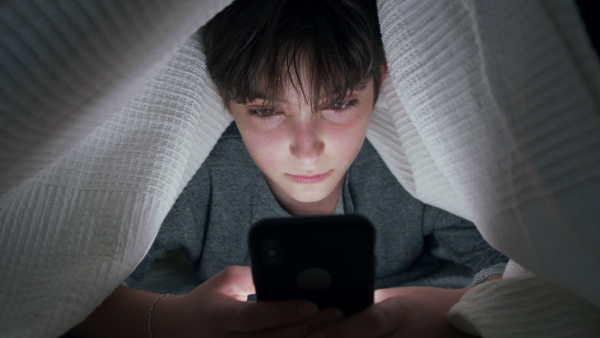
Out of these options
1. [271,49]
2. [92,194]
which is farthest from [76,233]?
[271,49]

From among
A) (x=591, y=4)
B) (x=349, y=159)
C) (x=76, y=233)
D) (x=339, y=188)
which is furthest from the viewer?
(x=339, y=188)

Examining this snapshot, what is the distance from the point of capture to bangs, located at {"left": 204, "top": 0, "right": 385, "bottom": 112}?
0.50 meters

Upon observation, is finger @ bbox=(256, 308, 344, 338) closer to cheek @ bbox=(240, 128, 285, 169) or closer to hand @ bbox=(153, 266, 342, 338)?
hand @ bbox=(153, 266, 342, 338)

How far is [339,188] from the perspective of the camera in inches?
30.4

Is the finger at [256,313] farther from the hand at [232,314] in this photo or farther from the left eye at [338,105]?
the left eye at [338,105]

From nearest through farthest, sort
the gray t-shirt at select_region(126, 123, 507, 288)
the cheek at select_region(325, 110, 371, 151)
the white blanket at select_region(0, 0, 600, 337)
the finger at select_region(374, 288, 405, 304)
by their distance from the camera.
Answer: the white blanket at select_region(0, 0, 600, 337)
the finger at select_region(374, 288, 405, 304)
the cheek at select_region(325, 110, 371, 151)
the gray t-shirt at select_region(126, 123, 507, 288)

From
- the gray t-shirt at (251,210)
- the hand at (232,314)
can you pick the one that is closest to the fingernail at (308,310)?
the hand at (232,314)

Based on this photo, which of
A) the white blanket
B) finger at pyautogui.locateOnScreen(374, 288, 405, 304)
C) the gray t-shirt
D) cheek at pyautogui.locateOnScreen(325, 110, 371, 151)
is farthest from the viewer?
the gray t-shirt

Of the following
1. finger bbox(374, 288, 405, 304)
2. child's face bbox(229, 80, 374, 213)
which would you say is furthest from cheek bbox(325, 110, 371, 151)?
finger bbox(374, 288, 405, 304)

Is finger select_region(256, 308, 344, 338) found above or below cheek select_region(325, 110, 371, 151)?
below

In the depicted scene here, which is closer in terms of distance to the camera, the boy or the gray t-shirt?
the boy

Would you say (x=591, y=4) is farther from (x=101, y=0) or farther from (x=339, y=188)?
(x=339, y=188)

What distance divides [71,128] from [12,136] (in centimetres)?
5

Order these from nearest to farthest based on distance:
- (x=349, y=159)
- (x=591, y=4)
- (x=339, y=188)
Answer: (x=591, y=4) → (x=349, y=159) → (x=339, y=188)
